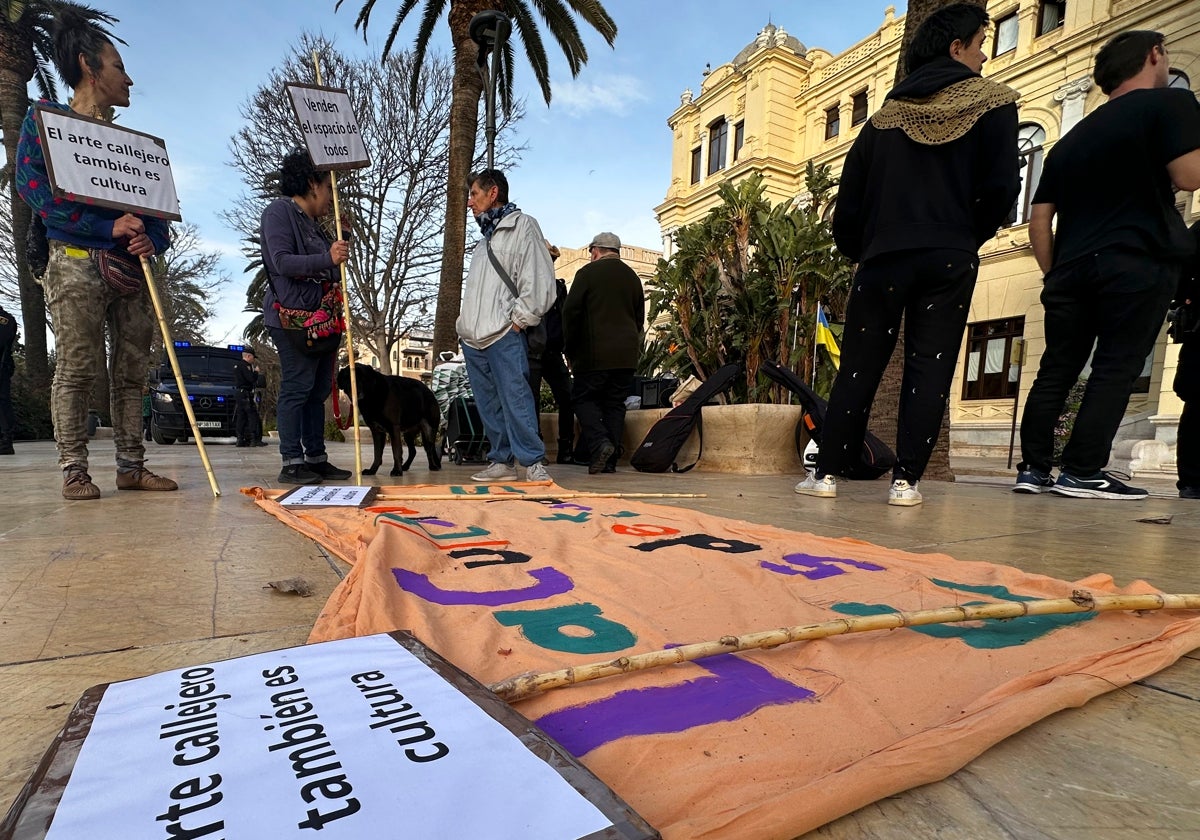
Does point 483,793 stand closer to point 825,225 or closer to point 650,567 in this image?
point 650,567

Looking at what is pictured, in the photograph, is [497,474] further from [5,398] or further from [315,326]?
[5,398]

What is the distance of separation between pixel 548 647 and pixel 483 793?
459mm

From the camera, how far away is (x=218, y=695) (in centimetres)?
75

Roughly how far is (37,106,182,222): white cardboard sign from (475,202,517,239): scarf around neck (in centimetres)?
158

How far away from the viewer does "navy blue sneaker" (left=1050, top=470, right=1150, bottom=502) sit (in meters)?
3.08

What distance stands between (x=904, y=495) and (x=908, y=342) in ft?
2.41

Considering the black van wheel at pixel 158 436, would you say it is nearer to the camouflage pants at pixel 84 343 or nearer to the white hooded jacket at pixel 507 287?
the camouflage pants at pixel 84 343

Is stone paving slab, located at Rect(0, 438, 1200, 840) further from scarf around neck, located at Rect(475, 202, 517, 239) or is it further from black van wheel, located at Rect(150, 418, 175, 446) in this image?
black van wheel, located at Rect(150, 418, 175, 446)

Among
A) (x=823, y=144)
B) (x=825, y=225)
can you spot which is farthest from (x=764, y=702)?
(x=823, y=144)

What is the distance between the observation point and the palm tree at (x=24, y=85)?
11.3 meters

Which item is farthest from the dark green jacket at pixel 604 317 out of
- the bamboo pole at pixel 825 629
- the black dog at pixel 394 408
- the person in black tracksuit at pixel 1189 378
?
the bamboo pole at pixel 825 629

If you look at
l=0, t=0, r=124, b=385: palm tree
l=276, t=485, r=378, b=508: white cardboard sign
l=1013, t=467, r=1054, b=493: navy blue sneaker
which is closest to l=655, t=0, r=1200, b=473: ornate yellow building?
l=1013, t=467, r=1054, b=493: navy blue sneaker

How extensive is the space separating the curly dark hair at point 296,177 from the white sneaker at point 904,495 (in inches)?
148

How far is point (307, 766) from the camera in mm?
597
